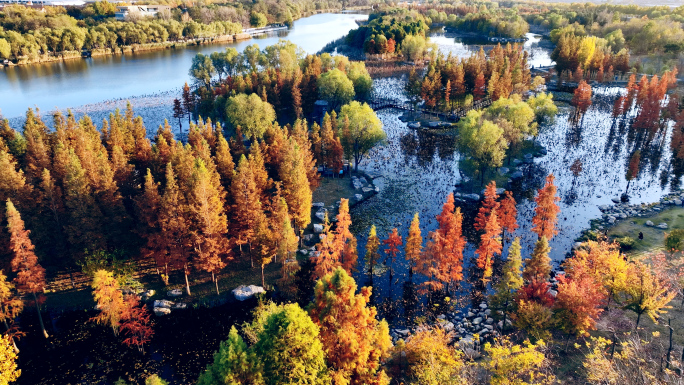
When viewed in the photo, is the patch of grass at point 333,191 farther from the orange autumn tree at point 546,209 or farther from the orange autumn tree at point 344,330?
the orange autumn tree at point 344,330

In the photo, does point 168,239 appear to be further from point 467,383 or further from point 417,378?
point 467,383

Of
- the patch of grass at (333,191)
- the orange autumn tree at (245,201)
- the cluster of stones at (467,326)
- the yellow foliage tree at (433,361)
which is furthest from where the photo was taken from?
the patch of grass at (333,191)

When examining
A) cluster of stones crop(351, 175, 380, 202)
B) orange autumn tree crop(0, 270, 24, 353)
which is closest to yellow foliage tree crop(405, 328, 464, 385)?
cluster of stones crop(351, 175, 380, 202)

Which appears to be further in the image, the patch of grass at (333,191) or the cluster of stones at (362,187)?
the cluster of stones at (362,187)

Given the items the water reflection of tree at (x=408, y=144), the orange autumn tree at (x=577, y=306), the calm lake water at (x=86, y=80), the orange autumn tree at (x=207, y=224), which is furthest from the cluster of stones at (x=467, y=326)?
the calm lake water at (x=86, y=80)

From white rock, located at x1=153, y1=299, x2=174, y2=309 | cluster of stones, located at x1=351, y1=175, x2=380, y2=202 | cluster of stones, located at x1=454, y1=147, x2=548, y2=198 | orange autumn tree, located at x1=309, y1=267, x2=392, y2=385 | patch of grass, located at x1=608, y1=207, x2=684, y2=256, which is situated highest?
orange autumn tree, located at x1=309, y1=267, x2=392, y2=385

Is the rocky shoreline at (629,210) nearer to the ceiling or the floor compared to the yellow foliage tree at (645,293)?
nearer to the floor

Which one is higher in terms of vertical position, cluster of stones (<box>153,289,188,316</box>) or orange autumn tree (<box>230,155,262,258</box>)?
orange autumn tree (<box>230,155,262,258</box>)

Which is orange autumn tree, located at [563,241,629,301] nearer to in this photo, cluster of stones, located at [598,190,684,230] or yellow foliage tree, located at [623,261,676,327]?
yellow foliage tree, located at [623,261,676,327]
